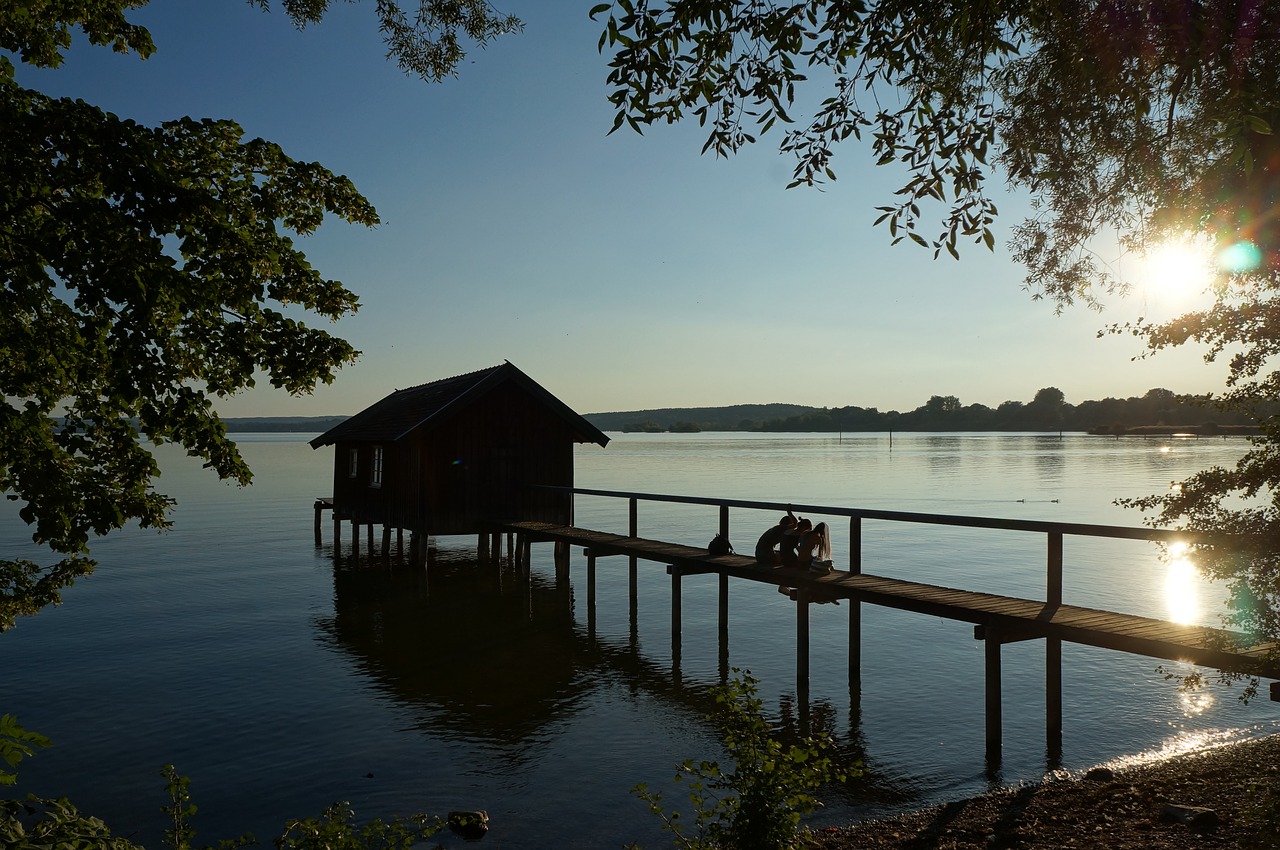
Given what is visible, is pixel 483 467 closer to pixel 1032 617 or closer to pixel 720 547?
pixel 720 547

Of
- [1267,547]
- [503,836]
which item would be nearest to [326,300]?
[503,836]

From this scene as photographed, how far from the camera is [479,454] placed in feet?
81.2

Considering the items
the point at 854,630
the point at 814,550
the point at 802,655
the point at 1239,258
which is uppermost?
the point at 1239,258

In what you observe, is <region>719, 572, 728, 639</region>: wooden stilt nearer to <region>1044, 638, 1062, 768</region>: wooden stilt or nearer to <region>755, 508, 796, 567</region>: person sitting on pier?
<region>755, 508, 796, 567</region>: person sitting on pier

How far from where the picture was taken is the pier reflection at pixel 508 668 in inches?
524

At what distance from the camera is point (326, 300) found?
26.2ft

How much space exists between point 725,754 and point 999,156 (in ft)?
28.2

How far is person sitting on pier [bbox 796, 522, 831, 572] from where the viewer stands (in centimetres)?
1489

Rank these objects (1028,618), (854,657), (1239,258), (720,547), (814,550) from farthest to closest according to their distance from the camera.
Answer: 1. (720,547)
2. (854,657)
3. (814,550)
4. (1028,618)
5. (1239,258)

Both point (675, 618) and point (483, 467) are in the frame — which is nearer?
point (675, 618)

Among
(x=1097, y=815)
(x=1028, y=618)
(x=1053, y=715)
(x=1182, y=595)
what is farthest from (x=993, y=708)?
(x=1182, y=595)

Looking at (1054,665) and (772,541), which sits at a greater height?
(772,541)

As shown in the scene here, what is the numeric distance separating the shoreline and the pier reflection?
1.25 meters

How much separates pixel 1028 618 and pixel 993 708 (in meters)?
1.90
